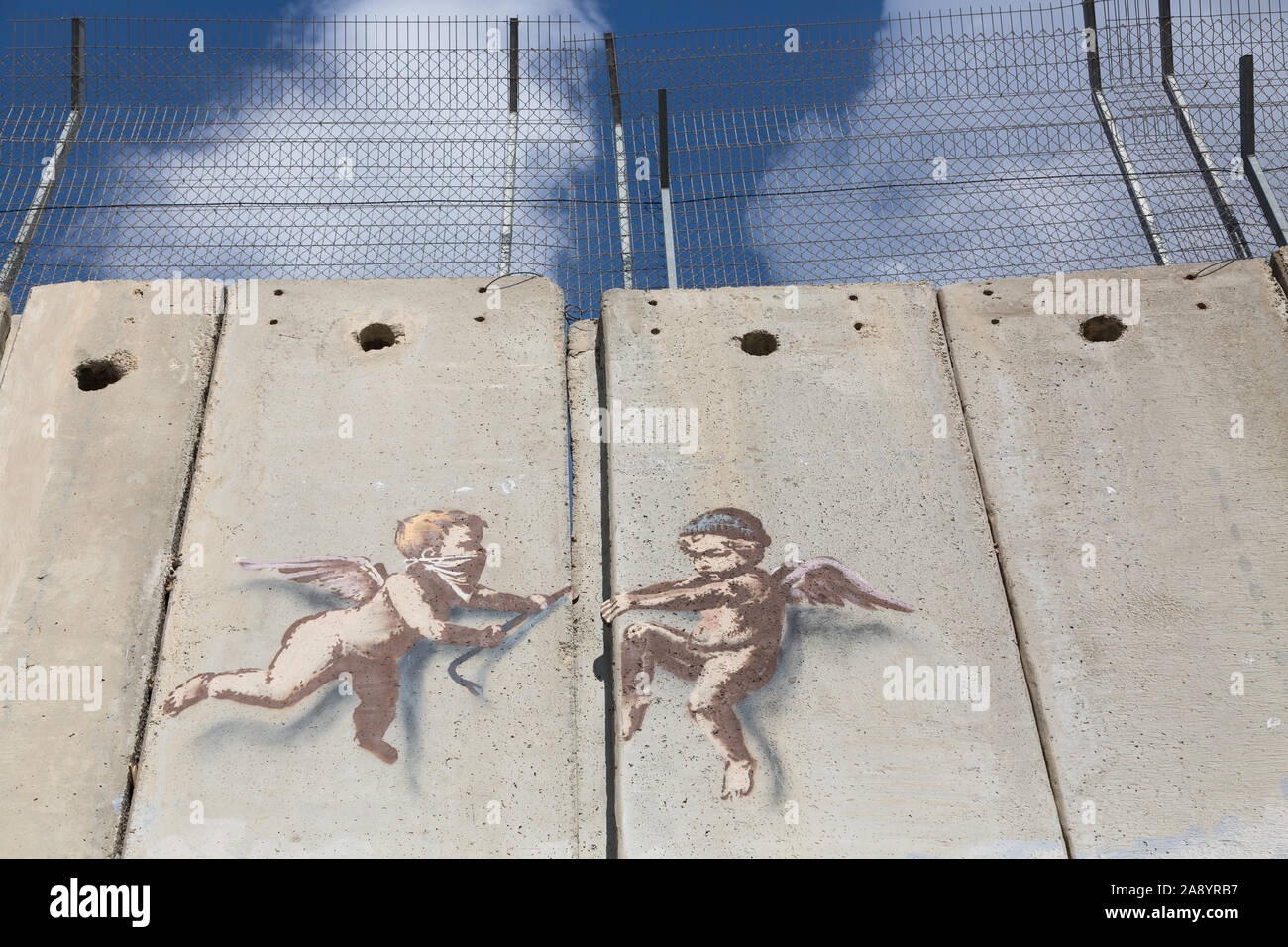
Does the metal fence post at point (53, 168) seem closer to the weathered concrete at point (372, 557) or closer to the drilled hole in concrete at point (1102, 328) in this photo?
the weathered concrete at point (372, 557)

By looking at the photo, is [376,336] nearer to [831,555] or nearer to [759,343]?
[759,343]

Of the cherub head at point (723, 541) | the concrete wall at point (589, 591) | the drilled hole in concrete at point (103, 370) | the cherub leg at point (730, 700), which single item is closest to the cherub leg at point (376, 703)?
the concrete wall at point (589, 591)

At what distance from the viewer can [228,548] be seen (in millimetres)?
6543

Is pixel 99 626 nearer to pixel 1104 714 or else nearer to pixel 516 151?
pixel 516 151

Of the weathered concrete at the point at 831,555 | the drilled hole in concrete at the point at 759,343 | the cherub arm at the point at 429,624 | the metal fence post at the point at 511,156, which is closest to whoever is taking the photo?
the weathered concrete at the point at 831,555

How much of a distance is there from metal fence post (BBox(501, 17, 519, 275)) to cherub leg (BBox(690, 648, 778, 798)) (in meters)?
2.50

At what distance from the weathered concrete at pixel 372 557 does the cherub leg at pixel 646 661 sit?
0.84 feet

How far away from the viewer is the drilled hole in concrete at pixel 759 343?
732cm

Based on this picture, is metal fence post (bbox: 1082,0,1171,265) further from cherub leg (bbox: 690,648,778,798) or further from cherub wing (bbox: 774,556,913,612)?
cherub leg (bbox: 690,648,778,798)

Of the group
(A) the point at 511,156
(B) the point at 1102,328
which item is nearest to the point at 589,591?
(A) the point at 511,156

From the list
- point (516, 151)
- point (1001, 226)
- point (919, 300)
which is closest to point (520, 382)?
point (516, 151)

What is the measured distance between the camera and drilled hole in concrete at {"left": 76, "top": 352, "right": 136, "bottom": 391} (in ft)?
23.5

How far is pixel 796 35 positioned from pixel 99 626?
4.69 metres

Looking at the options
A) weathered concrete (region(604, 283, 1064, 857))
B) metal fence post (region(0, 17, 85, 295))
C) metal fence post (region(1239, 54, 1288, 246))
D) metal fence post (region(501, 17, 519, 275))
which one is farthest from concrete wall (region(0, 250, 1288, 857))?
metal fence post (region(1239, 54, 1288, 246))
